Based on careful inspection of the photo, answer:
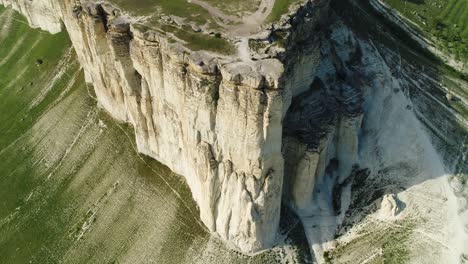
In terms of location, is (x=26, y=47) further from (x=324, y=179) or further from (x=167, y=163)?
(x=324, y=179)

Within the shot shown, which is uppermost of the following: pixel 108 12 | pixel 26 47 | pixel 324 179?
pixel 108 12

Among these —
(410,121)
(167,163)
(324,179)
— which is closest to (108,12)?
(167,163)

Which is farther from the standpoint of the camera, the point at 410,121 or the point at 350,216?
the point at 410,121

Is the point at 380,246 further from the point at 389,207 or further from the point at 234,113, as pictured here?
the point at 234,113

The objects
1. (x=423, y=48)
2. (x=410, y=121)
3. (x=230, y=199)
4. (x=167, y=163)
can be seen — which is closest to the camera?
(x=230, y=199)

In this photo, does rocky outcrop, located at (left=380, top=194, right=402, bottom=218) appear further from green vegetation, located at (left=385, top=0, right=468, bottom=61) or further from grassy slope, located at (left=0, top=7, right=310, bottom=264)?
green vegetation, located at (left=385, top=0, right=468, bottom=61)

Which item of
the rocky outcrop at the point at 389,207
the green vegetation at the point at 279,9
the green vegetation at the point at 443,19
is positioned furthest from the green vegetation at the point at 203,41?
the green vegetation at the point at 443,19

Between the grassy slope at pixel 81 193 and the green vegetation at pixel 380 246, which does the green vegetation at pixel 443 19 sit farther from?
the grassy slope at pixel 81 193

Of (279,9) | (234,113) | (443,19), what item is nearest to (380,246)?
(234,113)
